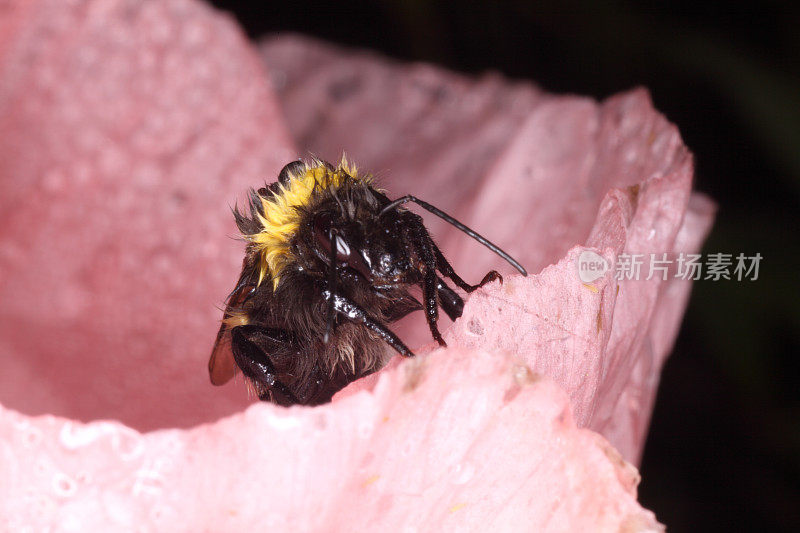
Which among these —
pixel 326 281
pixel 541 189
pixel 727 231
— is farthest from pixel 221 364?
pixel 727 231

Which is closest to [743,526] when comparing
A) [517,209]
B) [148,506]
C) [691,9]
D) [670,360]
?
[670,360]

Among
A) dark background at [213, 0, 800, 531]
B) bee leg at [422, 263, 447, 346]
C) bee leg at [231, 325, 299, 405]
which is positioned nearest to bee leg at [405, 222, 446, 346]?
bee leg at [422, 263, 447, 346]

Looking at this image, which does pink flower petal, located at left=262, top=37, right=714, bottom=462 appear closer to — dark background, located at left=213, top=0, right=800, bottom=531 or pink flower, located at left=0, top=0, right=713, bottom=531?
pink flower, located at left=0, top=0, right=713, bottom=531

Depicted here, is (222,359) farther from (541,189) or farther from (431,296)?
(541,189)

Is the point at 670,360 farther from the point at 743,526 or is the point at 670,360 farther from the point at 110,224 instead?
the point at 110,224

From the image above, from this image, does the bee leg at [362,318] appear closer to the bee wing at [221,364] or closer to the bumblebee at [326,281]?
the bumblebee at [326,281]

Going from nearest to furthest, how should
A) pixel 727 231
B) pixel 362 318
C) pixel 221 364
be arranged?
1. pixel 362 318
2. pixel 221 364
3. pixel 727 231

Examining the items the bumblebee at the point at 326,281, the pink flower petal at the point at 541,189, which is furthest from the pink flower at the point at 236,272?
the bumblebee at the point at 326,281
